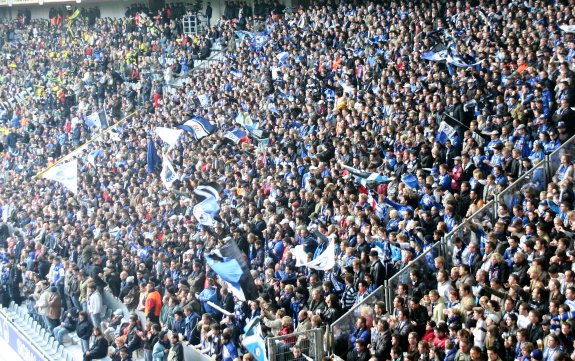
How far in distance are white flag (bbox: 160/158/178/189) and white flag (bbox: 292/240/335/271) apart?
678 cm

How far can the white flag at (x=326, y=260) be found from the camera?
13.9 metres

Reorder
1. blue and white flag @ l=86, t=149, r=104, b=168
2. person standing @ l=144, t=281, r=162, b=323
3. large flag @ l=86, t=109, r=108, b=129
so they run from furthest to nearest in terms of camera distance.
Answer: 1. large flag @ l=86, t=109, r=108, b=129
2. blue and white flag @ l=86, t=149, r=104, b=168
3. person standing @ l=144, t=281, r=162, b=323

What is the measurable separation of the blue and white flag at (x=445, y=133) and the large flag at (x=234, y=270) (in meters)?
3.99

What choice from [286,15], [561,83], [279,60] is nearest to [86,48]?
[286,15]

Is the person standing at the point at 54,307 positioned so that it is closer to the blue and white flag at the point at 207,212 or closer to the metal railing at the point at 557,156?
the blue and white flag at the point at 207,212

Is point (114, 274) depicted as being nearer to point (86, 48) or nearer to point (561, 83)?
point (561, 83)

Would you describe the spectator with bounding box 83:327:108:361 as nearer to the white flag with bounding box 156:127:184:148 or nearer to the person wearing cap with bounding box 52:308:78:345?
the person wearing cap with bounding box 52:308:78:345

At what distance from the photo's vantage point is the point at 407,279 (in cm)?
1287

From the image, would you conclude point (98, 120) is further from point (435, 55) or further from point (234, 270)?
point (234, 270)

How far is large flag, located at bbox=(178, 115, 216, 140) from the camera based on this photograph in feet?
72.4

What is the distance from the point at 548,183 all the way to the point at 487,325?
12.4 ft

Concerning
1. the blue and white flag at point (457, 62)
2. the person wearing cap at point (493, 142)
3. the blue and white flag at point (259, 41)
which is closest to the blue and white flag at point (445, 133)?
the person wearing cap at point (493, 142)

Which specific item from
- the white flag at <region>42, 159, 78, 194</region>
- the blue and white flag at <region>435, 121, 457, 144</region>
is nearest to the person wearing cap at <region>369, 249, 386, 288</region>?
the blue and white flag at <region>435, 121, 457, 144</region>

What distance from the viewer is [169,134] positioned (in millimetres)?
22219
